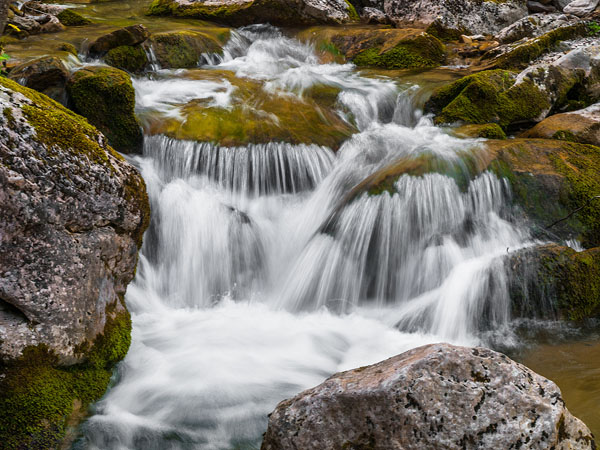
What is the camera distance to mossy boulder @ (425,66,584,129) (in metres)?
7.99

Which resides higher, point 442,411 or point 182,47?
point 182,47

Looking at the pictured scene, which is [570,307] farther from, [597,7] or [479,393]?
[597,7]

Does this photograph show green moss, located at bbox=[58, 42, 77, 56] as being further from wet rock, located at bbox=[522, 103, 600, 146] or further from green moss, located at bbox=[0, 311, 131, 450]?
wet rock, located at bbox=[522, 103, 600, 146]

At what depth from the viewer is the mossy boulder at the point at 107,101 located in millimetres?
6547

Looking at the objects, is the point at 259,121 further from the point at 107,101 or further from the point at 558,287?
the point at 558,287

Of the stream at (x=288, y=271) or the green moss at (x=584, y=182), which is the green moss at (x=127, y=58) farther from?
the green moss at (x=584, y=182)

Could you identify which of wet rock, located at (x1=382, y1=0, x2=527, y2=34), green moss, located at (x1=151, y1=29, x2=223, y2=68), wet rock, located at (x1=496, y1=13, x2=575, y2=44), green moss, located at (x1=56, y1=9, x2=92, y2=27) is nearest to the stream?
green moss, located at (x1=151, y1=29, x2=223, y2=68)

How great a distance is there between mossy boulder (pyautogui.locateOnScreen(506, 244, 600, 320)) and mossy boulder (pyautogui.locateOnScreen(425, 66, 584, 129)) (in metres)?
3.52

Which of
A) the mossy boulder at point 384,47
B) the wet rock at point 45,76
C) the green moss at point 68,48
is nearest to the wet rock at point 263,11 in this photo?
the mossy boulder at point 384,47

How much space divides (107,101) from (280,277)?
334 centimetres

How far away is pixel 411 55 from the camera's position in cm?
1112

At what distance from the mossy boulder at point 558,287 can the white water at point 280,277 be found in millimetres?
202

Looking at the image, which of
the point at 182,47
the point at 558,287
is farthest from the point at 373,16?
the point at 558,287

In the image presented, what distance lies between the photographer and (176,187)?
22.2 feet
